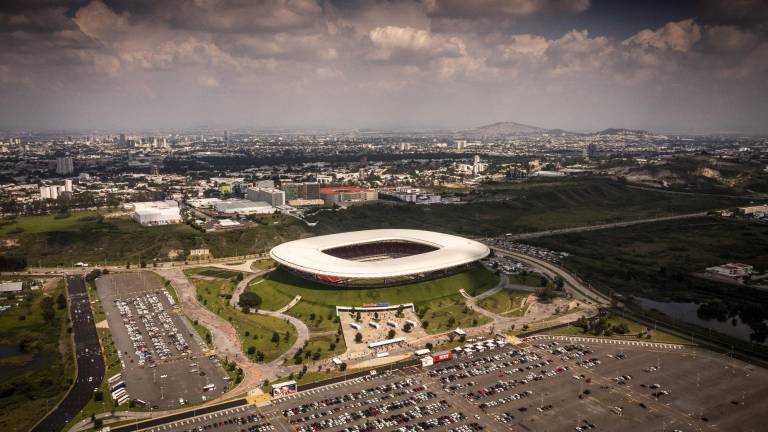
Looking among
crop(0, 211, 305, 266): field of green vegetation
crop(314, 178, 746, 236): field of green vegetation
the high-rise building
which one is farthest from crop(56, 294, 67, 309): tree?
the high-rise building

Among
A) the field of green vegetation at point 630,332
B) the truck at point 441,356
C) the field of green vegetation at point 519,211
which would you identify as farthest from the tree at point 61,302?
the field of green vegetation at point 630,332

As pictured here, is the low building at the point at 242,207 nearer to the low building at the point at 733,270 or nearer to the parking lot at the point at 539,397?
the parking lot at the point at 539,397

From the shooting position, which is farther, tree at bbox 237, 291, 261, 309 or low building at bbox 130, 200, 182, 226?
low building at bbox 130, 200, 182, 226

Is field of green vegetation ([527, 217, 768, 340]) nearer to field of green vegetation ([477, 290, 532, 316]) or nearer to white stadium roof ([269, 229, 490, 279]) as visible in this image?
field of green vegetation ([477, 290, 532, 316])

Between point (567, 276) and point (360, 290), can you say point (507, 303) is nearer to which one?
point (567, 276)

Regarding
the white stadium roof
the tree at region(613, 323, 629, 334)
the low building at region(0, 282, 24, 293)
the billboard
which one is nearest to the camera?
the billboard

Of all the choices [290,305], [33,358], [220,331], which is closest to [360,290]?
[290,305]
